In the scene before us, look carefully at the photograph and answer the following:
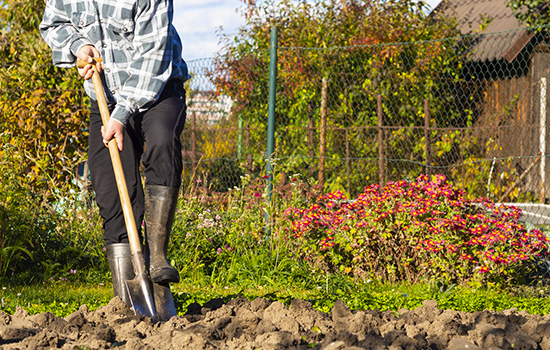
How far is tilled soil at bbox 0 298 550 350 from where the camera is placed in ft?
7.67

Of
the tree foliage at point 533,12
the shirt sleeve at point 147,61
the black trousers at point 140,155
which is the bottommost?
the black trousers at point 140,155

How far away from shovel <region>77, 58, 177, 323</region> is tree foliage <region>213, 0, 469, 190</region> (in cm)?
418

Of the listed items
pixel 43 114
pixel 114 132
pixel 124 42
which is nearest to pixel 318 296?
pixel 114 132

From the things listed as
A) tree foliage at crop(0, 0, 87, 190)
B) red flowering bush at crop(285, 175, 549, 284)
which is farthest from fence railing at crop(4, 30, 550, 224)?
red flowering bush at crop(285, 175, 549, 284)

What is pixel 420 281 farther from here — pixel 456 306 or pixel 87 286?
pixel 87 286

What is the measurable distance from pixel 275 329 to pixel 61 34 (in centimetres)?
184

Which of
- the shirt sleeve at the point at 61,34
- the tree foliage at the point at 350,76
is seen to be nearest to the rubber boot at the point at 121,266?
the shirt sleeve at the point at 61,34

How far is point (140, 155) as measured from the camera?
345cm

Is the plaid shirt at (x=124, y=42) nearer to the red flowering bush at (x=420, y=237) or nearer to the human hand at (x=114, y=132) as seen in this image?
the human hand at (x=114, y=132)

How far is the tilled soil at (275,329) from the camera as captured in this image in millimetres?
2338

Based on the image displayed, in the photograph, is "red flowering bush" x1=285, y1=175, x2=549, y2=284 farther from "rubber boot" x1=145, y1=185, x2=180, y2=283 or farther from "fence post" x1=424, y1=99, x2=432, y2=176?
"fence post" x1=424, y1=99, x2=432, y2=176

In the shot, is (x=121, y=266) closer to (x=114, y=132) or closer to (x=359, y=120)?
(x=114, y=132)

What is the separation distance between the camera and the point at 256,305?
121 inches

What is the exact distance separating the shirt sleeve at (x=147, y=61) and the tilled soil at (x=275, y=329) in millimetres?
893
